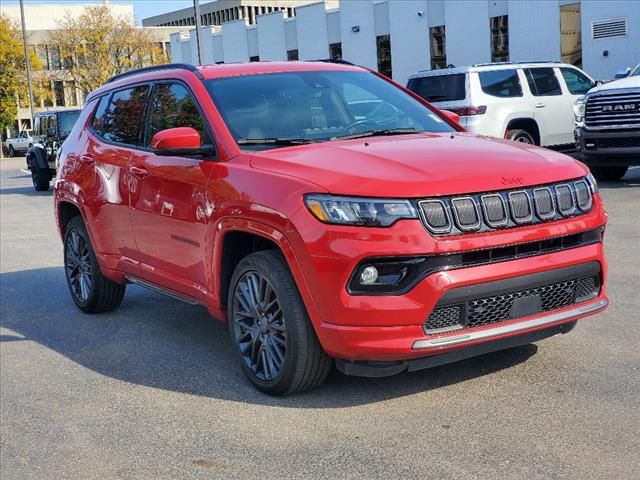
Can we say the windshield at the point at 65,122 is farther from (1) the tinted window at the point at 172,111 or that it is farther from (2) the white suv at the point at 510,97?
(1) the tinted window at the point at 172,111

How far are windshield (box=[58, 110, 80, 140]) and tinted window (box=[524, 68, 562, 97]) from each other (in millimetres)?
11419

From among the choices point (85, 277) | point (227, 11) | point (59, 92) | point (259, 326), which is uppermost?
point (227, 11)

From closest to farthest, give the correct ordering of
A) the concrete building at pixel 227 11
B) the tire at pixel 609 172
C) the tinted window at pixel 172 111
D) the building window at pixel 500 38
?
1. the tinted window at pixel 172 111
2. the tire at pixel 609 172
3. the building window at pixel 500 38
4. the concrete building at pixel 227 11

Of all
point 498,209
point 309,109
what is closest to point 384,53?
point 309,109

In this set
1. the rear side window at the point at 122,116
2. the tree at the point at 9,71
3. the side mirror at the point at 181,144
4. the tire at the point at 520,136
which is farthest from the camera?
the tree at the point at 9,71

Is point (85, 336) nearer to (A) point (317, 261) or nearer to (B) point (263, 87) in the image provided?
(B) point (263, 87)

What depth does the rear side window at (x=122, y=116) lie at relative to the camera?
21.2 ft

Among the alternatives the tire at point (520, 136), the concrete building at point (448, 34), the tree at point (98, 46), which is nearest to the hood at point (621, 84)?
the tire at point (520, 136)

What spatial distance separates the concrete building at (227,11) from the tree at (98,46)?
137 ft

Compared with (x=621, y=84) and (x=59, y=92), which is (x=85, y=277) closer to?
(x=621, y=84)

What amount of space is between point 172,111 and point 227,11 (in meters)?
111

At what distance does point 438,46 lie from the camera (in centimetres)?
4112

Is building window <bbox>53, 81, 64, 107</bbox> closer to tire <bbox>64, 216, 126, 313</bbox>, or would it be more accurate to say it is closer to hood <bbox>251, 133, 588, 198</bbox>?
tire <bbox>64, 216, 126, 313</bbox>

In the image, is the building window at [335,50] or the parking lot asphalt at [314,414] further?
the building window at [335,50]
